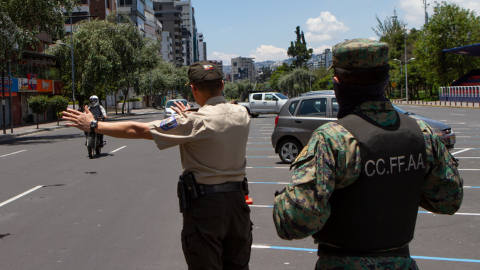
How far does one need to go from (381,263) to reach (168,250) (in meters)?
3.52

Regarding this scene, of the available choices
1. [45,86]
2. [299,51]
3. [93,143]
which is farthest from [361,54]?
[299,51]

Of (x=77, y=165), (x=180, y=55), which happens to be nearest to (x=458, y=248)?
(x=77, y=165)

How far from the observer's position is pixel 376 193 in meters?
1.86

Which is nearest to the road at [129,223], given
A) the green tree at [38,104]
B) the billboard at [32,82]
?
the green tree at [38,104]

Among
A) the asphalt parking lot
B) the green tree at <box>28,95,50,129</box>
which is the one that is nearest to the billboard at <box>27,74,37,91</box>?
the green tree at <box>28,95,50,129</box>

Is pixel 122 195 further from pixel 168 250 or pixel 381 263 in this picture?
pixel 381 263

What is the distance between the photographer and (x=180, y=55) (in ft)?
497

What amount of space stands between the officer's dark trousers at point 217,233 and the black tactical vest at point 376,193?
3.46 feet

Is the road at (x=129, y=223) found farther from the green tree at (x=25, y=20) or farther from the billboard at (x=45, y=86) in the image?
the billboard at (x=45, y=86)

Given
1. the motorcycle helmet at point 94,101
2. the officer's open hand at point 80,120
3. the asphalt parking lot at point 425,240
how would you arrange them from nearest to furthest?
1. the officer's open hand at point 80,120
2. the asphalt parking lot at point 425,240
3. the motorcycle helmet at point 94,101

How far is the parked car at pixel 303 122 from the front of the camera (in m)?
10.9

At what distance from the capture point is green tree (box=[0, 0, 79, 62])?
2131cm

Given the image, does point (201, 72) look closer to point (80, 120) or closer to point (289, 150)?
point (80, 120)

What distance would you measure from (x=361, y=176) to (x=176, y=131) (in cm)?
140
